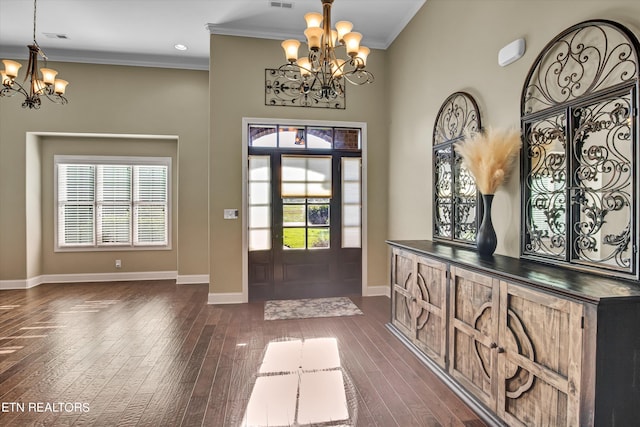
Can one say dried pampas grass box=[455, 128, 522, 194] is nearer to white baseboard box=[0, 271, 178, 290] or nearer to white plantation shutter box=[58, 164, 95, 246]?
white baseboard box=[0, 271, 178, 290]

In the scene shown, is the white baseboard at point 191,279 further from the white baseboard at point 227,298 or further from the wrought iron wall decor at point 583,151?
the wrought iron wall decor at point 583,151

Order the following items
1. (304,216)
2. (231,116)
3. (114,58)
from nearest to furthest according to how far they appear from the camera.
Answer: (231,116) < (304,216) < (114,58)

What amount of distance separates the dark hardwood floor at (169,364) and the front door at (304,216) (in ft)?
1.85

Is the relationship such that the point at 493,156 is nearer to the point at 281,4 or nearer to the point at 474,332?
the point at 474,332

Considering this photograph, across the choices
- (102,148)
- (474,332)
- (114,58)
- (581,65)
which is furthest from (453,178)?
(102,148)

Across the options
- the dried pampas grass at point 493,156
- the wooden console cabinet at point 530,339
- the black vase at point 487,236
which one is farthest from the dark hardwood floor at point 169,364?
the dried pampas grass at point 493,156

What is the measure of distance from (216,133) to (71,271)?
3.97 meters

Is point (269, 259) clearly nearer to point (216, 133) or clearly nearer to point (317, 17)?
point (216, 133)

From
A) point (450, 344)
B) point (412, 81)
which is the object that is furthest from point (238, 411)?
point (412, 81)

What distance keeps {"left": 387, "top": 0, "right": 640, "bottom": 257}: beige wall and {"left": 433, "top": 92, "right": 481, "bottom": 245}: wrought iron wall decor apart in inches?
4.9

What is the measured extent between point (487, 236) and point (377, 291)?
2776 millimetres

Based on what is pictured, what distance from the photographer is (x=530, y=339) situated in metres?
1.79

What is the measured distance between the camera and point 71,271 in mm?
5980

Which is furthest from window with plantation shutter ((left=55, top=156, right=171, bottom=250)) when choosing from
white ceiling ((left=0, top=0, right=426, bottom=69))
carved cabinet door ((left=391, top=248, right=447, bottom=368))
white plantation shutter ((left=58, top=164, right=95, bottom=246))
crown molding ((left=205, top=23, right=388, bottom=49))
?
carved cabinet door ((left=391, top=248, right=447, bottom=368))
